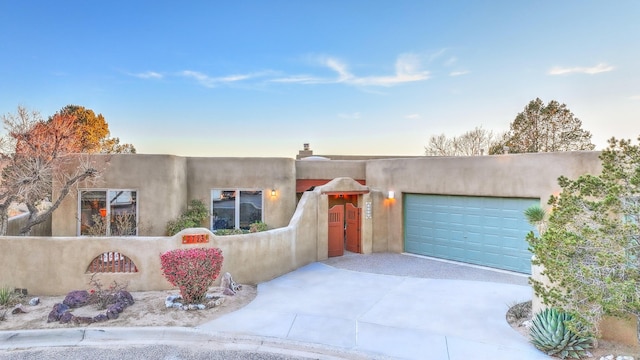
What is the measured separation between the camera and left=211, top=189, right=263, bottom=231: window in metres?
15.0

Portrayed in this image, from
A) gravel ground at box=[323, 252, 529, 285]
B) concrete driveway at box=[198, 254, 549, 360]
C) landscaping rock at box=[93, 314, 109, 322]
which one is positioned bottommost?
gravel ground at box=[323, 252, 529, 285]

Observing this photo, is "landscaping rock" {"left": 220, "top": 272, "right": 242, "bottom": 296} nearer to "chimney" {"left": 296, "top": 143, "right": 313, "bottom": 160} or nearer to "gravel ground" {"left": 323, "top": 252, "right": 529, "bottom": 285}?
"gravel ground" {"left": 323, "top": 252, "right": 529, "bottom": 285}

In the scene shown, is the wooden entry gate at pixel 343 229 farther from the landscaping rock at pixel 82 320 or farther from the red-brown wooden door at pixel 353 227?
the landscaping rock at pixel 82 320

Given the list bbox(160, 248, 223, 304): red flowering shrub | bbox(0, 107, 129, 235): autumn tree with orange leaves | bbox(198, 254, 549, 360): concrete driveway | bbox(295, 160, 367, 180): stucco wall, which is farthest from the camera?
bbox(295, 160, 367, 180): stucco wall

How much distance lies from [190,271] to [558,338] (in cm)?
732

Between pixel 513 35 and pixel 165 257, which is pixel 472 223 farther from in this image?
pixel 165 257

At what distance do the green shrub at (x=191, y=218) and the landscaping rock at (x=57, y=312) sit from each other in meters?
5.85

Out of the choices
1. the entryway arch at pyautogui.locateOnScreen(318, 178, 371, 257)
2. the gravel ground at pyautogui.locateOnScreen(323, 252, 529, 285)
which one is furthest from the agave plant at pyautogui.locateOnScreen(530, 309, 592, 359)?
the entryway arch at pyautogui.locateOnScreen(318, 178, 371, 257)

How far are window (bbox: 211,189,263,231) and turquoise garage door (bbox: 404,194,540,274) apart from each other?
21.6ft

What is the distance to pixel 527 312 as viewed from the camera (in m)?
7.44

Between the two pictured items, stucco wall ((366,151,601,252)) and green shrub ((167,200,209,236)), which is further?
green shrub ((167,200,209,236))

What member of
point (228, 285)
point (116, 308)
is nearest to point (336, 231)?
point (228, 285)

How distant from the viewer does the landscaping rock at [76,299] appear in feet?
25.6

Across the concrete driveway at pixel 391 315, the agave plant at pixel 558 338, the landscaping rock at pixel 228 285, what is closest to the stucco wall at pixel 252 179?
the concrete driveway at pixel 391 315
